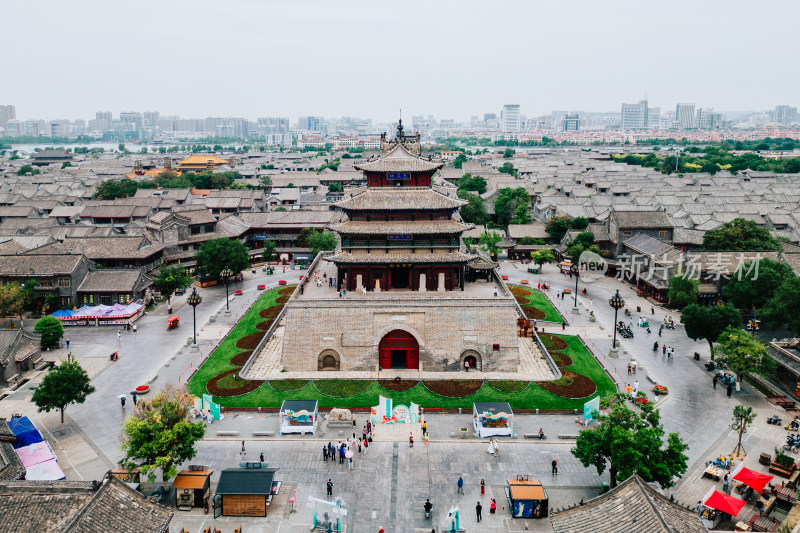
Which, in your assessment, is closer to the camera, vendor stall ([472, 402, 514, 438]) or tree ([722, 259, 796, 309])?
vendor stall ([472, 402, 514, 438])

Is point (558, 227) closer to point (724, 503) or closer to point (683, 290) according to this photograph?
point (683, 290)

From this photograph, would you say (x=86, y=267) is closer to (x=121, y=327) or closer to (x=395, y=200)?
(x=121, y=327)

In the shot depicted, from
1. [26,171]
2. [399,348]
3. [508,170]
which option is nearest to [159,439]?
[399,348]

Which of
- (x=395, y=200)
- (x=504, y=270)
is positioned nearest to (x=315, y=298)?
(x=395, y=200)

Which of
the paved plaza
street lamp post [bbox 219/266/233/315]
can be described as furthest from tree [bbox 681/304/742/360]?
street lamp post [bbox 219/266/233/315]

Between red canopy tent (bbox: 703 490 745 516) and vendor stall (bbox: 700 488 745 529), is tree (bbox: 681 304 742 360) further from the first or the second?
red canopy tent (bbox: 703 490 745 516)

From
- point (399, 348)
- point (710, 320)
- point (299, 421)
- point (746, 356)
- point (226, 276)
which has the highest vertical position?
point (710, 320)
